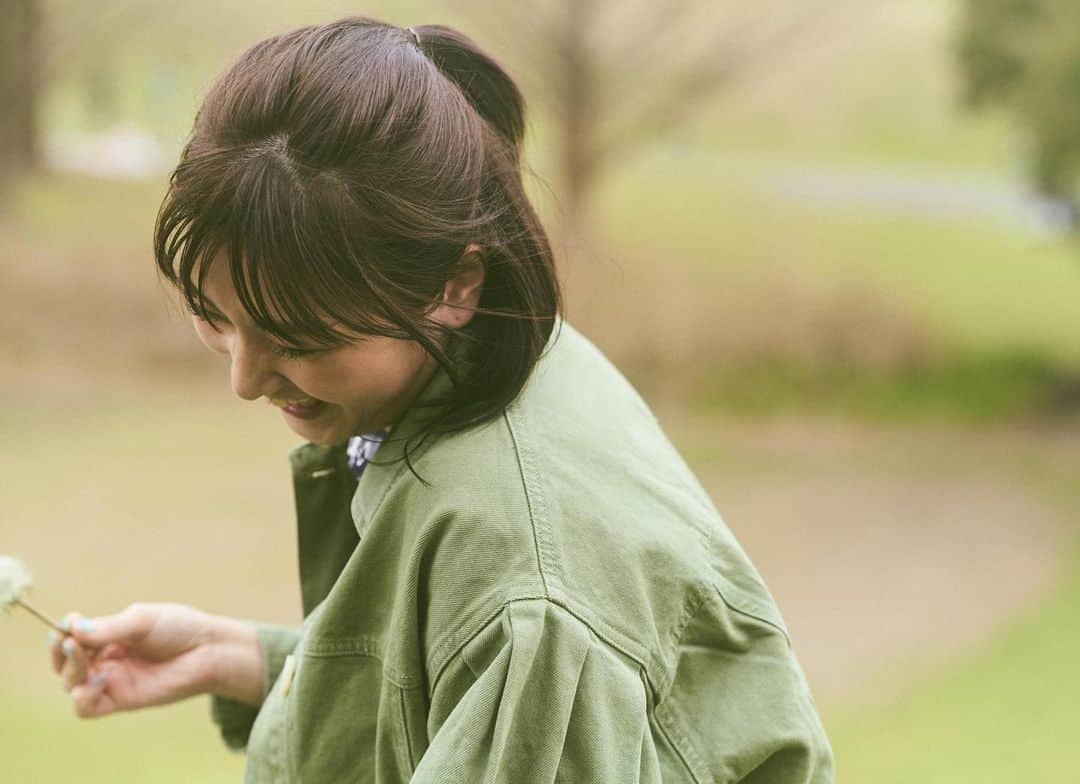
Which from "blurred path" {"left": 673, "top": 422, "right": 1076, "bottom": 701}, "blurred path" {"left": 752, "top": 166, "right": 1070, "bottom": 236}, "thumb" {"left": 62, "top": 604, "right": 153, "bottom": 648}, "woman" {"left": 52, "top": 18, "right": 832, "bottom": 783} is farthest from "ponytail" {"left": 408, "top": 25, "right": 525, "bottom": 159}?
"blurred path" {"left": 752, "top": 166, "right": 1070, "bottom": 236}

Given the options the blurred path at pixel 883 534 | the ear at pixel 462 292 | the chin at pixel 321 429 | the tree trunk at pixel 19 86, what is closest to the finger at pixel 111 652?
the chin at pixel 321 429

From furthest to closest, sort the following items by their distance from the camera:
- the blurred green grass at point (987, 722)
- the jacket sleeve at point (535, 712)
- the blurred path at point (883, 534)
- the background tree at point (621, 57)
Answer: the background tree at point (621, 57), the blurred path at point (883, 534), the blurred green grass at point (987, 722), the jacket sleeve at point (535, 712)

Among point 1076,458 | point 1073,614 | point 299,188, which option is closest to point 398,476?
point 299,188

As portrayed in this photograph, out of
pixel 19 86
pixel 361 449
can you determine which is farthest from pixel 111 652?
pixel 19 86

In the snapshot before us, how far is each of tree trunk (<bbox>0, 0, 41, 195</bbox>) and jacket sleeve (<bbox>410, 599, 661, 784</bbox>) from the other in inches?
147

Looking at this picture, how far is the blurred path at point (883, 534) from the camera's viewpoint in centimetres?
270

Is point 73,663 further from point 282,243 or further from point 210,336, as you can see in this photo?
point 282,243

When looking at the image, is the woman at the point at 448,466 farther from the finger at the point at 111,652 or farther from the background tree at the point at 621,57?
the background tree at the point at 621,57

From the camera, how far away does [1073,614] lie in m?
2.76

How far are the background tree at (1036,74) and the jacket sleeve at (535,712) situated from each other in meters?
2.45

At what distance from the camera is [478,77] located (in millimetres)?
800

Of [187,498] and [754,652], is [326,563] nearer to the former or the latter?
[754,652]

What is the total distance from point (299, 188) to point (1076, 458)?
3223 millimetres

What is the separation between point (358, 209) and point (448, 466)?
0.45 ft
